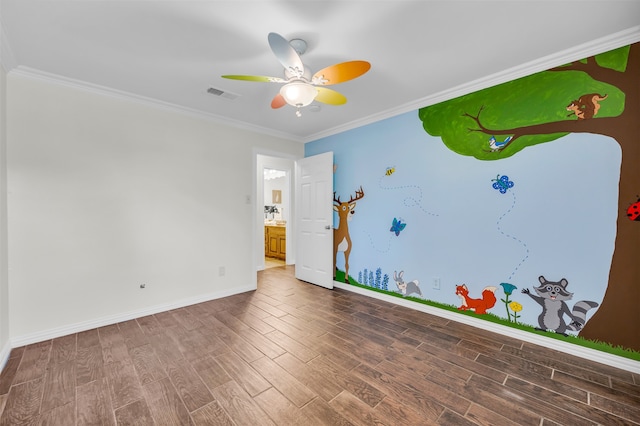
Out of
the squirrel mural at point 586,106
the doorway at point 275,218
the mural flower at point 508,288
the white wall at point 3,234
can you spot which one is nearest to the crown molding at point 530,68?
the squirrel mural at point 586,106

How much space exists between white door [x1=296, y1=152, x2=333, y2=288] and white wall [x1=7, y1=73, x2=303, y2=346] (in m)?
1.13

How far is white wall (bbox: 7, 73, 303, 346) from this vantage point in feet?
8.27

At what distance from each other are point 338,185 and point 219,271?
2305mm

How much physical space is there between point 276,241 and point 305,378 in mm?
4765

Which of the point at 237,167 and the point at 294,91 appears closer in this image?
the point at 294,91

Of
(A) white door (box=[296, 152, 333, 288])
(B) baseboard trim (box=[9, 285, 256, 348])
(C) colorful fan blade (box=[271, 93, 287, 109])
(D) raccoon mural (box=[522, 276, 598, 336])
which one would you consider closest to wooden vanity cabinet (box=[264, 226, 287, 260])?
(A) white door (box=[296, 152, 333, 288])

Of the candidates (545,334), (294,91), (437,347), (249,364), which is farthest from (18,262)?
(545,334)

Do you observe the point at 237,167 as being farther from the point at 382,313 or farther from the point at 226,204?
the point at 382,313

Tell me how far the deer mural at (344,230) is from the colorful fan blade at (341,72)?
228cm

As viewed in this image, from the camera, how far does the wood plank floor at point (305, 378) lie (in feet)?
5.40

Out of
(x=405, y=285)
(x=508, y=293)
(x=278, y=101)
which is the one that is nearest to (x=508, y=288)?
(x=508, y=293)

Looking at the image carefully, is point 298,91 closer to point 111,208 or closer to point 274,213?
point 111,208

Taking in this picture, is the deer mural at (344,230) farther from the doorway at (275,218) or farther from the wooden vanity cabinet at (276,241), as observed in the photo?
the wooden vanity cabinet at (276,241)

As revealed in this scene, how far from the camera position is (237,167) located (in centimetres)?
402
